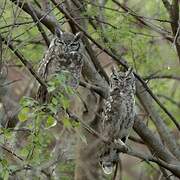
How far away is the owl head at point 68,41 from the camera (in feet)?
17.3

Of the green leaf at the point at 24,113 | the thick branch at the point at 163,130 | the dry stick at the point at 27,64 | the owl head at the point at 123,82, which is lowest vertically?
the green leaf at the point at 24,113

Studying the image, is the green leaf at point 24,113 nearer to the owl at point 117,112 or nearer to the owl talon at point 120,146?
the owl talon at point 120,146

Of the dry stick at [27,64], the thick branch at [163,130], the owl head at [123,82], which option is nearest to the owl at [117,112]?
the owl head at [123,82]

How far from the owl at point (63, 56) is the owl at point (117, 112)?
37 centimetres

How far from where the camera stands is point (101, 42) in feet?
17.0

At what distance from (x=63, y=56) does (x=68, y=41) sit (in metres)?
0.17

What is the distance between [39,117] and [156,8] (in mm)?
3358

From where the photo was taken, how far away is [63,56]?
547 centimetres

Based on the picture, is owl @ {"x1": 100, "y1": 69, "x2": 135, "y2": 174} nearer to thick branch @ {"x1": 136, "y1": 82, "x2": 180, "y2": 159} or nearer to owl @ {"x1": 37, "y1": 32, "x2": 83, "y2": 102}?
thick branch @ {"x1": 136, "y1": 82, "x2": 180, "y2": 159}

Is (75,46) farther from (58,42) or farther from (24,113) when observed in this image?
(24,113)

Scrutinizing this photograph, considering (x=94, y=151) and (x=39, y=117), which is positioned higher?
(x=94, y=151)

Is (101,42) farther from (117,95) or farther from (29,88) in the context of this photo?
(29,88)

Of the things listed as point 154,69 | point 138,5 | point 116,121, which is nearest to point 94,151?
point 116,121

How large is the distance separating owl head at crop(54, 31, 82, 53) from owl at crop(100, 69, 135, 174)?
46 cm
